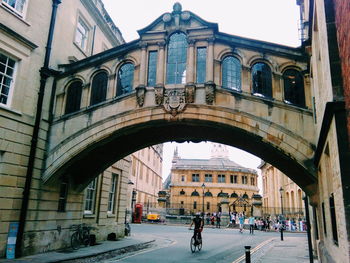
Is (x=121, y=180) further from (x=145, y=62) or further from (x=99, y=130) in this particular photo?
(x=145, y=62)

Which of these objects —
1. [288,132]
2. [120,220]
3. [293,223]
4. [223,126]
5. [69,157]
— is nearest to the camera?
[288,132]

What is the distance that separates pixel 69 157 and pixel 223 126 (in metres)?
6.68

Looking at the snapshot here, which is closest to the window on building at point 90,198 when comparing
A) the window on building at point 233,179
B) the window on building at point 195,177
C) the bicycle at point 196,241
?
the bicycle at point 196,241

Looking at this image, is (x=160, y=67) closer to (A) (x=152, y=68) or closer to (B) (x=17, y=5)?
(A) (x=152, y=68)

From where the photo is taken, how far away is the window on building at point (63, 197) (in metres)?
15.0

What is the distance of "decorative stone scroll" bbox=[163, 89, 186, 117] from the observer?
13026 mm

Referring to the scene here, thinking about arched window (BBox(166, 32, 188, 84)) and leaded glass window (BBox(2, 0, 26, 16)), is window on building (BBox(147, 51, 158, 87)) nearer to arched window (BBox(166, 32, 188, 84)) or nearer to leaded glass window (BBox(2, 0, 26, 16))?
arched window (BBox(166, 32, 188, 84))

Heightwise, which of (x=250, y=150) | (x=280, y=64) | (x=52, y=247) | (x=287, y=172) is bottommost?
(x=52, y=247)

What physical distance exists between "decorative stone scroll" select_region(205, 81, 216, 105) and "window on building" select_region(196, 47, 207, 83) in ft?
2.16

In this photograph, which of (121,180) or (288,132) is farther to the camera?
(121,180)

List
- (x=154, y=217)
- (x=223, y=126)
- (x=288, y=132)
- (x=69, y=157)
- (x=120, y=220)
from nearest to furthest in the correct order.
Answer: (x=288, y=132) < (x=223, y=126) < (x=69, y=157) < (x=120, y=220) < (x=154, y=217)

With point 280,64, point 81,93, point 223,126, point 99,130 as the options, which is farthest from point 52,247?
point 280,64

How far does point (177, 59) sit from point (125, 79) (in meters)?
2.60

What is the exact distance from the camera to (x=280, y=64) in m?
12.8
